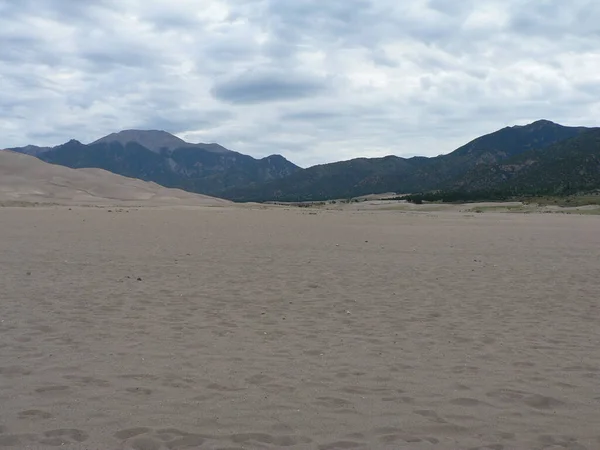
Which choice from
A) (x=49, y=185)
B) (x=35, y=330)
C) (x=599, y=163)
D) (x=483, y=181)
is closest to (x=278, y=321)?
(x=35, y=330)

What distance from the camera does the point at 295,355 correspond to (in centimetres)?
732

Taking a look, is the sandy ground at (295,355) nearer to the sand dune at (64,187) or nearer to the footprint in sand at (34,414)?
the footprint in sand at (34,414)

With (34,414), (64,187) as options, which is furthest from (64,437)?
(64,187)

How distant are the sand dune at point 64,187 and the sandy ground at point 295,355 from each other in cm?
4451

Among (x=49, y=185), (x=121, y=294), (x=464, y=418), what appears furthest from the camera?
(x=49, y=185)

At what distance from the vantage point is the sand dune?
5959 cm

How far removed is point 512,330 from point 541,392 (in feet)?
9.05

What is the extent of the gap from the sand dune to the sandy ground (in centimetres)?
4451

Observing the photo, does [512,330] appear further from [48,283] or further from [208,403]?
[48,283]

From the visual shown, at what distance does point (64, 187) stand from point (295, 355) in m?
67.3

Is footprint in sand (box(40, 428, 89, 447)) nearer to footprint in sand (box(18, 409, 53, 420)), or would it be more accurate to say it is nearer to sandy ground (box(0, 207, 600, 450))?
sandy ground (box(0, 207, 600, 450))

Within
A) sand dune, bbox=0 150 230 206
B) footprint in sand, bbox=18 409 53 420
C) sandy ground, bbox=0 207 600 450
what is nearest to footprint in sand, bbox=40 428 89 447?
sandy ground, bbox=0 207 600 450

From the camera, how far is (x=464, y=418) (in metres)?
5.42

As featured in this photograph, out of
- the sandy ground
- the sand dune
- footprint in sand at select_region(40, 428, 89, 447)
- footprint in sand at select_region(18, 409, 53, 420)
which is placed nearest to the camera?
footprint in sand at select_region(40, 428, 89, 447)
